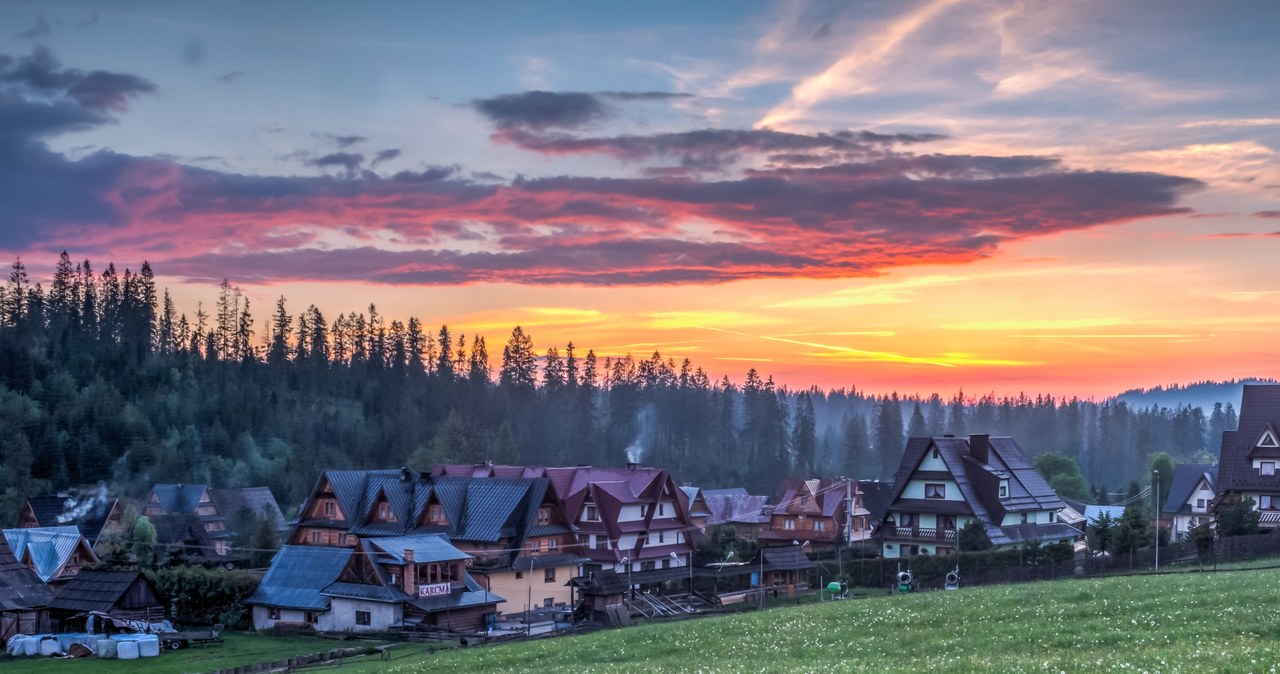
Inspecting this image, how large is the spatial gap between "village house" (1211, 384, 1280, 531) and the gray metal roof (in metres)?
54.7

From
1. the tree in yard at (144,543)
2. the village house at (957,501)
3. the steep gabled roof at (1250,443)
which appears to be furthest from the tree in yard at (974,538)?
the tree in yard at (144,543)

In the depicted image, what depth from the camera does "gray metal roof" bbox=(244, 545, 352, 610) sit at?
214ft

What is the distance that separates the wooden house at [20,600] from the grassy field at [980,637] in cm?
3140

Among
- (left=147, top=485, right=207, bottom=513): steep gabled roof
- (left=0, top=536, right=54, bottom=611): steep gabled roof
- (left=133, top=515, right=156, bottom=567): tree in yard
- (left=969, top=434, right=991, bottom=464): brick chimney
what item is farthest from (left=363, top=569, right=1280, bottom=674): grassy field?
(left=147, top=485, right=207, bottom=513): steep gabled roof

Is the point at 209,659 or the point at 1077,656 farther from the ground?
the point at 1077,656

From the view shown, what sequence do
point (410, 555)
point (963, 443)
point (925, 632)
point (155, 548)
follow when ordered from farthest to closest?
point (155, 548)
point (963, 443)
point (410, 555)
point (925, 632)

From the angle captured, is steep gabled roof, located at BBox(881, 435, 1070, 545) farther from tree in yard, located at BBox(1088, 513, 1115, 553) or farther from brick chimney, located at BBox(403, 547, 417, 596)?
brick chimney, located at BBox(403, 547, 417, 596)

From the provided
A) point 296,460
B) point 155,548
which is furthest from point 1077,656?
point 296,460

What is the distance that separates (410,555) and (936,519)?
38.6m

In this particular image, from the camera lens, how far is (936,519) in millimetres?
80375

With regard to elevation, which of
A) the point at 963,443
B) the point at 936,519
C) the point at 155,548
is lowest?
the point at 155,548

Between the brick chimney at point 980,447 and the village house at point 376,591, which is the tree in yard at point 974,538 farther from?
the village house at point 376,591

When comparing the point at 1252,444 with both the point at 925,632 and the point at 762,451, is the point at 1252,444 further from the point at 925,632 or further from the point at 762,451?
the point at 762,451

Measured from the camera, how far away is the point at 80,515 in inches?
4247
